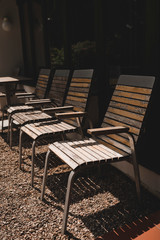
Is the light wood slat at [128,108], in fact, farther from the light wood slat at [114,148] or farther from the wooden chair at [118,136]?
the light wood slat at [114,148]

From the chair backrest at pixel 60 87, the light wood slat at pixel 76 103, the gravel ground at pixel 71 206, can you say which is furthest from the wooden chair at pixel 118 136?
the chair backrest at pixel 60 87

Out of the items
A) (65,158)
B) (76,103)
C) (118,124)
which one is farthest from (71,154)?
(76,103)

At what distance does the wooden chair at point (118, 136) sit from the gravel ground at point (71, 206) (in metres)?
0.14

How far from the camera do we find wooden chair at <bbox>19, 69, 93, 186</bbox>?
2.68 meters

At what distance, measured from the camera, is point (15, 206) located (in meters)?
2.34

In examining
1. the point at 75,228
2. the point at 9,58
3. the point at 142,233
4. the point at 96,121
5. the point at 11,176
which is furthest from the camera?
the point at 9,58

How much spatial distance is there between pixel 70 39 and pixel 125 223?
140 inches

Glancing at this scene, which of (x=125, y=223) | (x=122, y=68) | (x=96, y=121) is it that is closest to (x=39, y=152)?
(x=96, y=121)

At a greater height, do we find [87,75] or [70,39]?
[70,39]

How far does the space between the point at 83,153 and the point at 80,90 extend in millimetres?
1323

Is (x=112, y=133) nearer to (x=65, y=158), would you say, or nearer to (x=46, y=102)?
(x=65, y=158)

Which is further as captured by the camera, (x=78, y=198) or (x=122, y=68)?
(x=122, y=68)

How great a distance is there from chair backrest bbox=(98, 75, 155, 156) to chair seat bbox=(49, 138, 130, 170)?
0.18 m

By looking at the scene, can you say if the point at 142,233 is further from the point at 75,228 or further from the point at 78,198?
the point at 78,198
